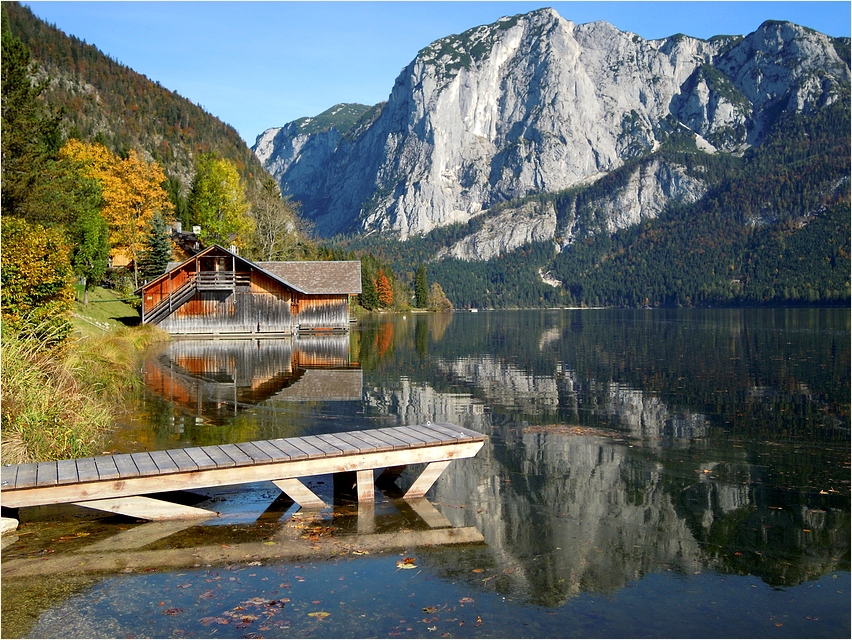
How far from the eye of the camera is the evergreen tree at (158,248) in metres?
50.4

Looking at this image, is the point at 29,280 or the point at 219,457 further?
the point at 29,280

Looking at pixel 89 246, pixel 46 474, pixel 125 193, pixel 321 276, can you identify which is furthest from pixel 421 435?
pixel 125 193

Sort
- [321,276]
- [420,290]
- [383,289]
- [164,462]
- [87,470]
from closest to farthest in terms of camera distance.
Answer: [87,470]
[164,462]
[321,276]
[383,289]
[420,290]

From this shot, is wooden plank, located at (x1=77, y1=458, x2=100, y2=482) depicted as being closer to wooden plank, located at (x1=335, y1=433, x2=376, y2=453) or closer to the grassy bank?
the grassy bank

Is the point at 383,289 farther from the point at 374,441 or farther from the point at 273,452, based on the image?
the point at 273,452

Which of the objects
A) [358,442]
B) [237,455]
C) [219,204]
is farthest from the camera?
[219,204]

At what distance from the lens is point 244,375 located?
81.0 ft

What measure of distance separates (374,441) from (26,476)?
403 centimetres

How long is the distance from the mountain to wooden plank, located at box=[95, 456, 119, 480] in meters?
86.1

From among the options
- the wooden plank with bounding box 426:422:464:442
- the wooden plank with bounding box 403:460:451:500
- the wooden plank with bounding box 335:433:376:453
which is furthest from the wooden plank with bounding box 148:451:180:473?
the wooden plank with bounding box 426:422:464:442

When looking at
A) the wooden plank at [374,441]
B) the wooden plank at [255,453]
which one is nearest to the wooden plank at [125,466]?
the wooden plank at [255,453]

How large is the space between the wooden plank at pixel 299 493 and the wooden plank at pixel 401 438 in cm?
119

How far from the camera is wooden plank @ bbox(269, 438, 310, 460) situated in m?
8.91

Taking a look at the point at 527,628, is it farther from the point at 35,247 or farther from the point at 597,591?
the point at 35,247
